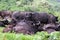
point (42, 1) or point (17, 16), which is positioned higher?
point (17, 16)

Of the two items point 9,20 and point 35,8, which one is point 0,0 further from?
point 9,20

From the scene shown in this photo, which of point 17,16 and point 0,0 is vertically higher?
point 17,16

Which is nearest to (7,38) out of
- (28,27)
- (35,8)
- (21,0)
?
(28,27)

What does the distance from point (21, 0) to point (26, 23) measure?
20.5 m

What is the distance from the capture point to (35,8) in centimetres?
3250

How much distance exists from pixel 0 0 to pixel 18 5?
133 inches

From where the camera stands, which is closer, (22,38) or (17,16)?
(22,38)

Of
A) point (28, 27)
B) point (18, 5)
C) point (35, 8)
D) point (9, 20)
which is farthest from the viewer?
point (18, 5)

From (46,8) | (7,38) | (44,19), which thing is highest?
(7,38)

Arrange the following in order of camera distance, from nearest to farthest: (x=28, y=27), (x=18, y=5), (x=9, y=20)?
(x=28, y=27) → (x=9, y=20) → (x=18, y=5)

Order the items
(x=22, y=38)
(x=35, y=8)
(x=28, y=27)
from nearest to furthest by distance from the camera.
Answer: (x=22, y=38), (x=28, y=27), (x=35, y=8)

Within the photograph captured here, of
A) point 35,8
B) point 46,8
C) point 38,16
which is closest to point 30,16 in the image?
point 38,16

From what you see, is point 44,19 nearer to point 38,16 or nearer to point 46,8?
point 38,16

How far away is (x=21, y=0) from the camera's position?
36844 millimetres
